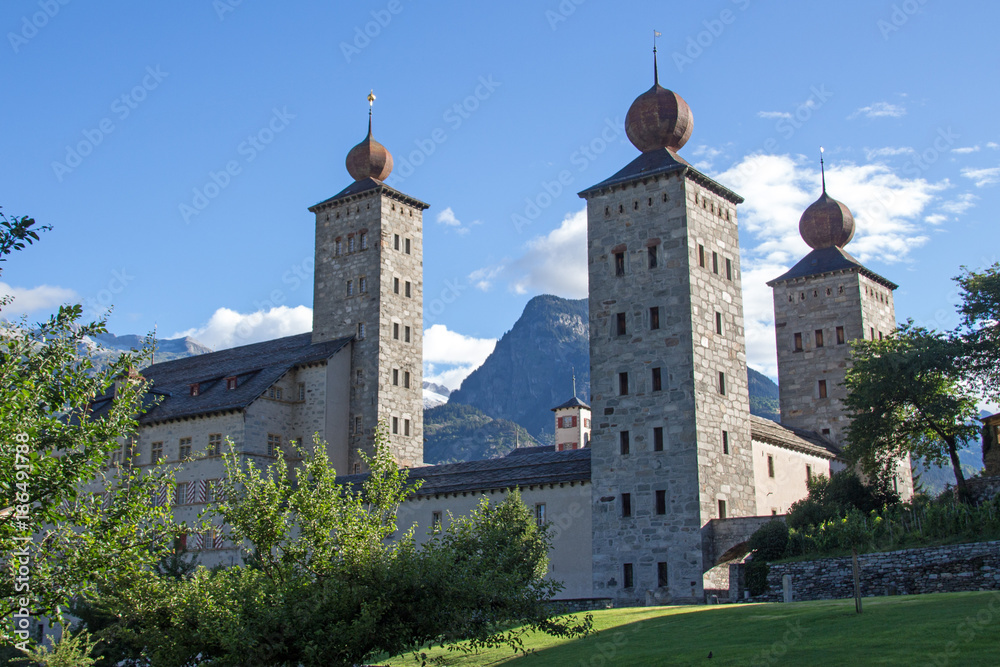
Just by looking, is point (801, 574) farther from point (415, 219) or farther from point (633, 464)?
point (415, 219)

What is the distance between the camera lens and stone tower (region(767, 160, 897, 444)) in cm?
6038

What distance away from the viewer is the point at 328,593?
18.9 meters

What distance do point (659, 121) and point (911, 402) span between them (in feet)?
51.3

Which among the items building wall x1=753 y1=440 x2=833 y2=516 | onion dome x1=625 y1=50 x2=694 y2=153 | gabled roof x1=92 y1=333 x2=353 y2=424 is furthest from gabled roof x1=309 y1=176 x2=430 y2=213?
building wall x1=753 y1=440 x2=833 y2=516

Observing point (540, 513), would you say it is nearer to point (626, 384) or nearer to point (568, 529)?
point (568, 529)

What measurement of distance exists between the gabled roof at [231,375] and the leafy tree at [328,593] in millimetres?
32530

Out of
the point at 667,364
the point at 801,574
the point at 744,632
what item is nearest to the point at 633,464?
the point at 667,364

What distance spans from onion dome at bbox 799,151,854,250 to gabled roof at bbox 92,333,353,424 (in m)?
28.3

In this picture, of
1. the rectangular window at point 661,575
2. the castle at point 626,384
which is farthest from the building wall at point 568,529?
the rectangular window at point 661,575

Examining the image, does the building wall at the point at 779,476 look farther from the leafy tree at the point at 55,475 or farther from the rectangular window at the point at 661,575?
the leafy tree at the point at 55,475

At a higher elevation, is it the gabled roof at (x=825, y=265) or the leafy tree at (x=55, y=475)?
the gabled roof at (x=825, y=265)

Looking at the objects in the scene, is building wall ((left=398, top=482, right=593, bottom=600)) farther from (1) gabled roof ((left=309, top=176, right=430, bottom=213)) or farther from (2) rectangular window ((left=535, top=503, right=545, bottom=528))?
(1) gabled roof ((left=309, top=176, right=430, bottom=213))

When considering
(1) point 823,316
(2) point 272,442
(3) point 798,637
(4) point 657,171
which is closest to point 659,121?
(4) point 657,171

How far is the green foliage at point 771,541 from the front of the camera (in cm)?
3522
